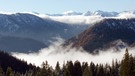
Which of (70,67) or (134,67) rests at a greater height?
(134,67)

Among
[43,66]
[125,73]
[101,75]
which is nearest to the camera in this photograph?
[125,73]

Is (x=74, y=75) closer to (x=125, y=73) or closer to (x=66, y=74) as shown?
(x=66, y=74)

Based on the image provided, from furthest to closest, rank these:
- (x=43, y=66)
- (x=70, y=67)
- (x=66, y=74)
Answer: (x=70, y=67) < (x=66, y=74) < (x=43, y=66)

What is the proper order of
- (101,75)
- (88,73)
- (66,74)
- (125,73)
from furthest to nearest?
1. (101,75)
2. (88,73)
3. (66,74)
4. (125,73)

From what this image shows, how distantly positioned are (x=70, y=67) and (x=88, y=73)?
744 inches

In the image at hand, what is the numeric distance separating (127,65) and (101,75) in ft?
321

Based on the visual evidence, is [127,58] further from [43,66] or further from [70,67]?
[70,67]

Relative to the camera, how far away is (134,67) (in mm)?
100000

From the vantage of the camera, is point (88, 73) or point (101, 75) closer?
point (88, 73)

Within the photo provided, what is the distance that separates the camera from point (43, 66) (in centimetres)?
11106

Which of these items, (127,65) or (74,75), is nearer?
(127,65)

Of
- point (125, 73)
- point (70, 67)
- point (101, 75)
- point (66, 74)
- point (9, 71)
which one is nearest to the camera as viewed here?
point (125, 73)

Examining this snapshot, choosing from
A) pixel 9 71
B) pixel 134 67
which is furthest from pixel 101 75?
pixel 134 67

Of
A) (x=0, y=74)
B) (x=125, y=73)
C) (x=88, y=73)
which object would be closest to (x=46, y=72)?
(x=0, y=74)
